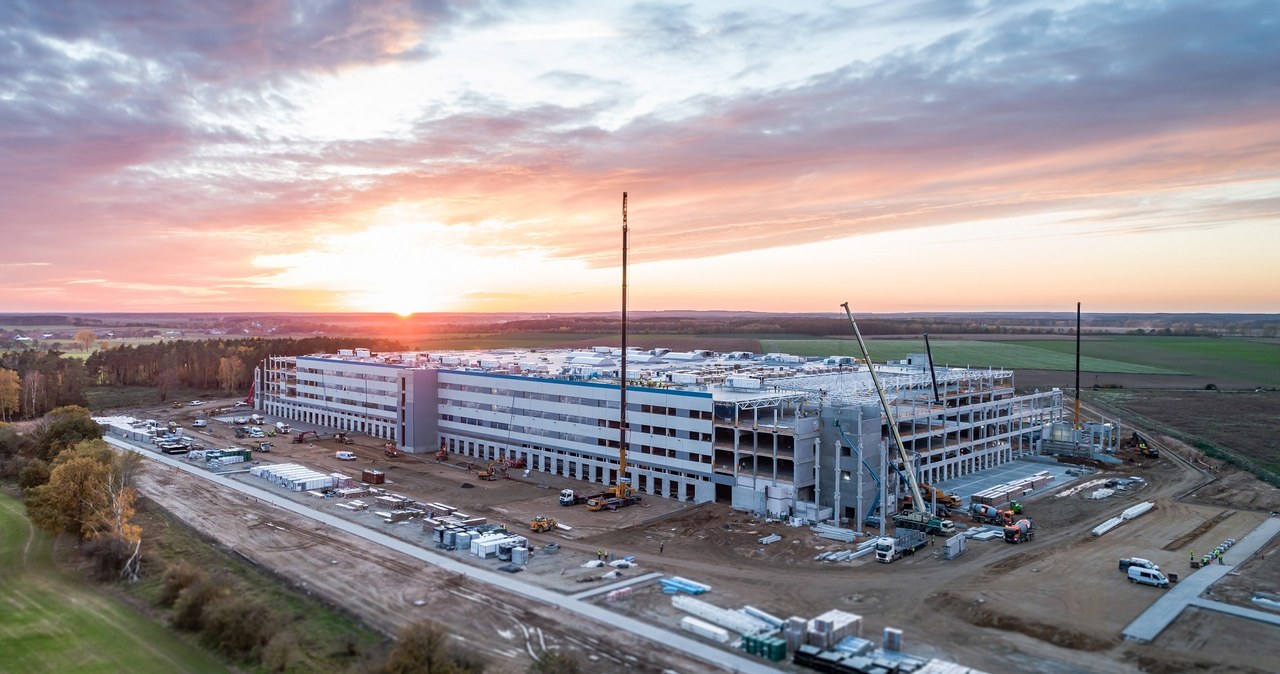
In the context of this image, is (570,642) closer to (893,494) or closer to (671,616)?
(671,616)

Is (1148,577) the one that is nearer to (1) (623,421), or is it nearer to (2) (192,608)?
(1) (623,421)

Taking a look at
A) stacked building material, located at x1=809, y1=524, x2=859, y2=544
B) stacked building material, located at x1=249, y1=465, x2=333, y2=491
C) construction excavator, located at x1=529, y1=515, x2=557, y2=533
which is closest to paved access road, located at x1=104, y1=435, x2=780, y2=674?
stacked building material, located at x1=249, y1=465, x2=333, y2=491

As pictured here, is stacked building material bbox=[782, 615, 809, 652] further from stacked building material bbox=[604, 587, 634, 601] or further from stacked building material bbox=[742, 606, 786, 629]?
stacked building material bbox=[604, 587, 634, 601]

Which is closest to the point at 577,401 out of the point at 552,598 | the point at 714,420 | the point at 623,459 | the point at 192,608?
the point at 623,459

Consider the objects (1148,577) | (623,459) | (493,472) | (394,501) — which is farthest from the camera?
(493,472)

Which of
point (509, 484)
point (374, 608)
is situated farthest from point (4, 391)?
point (374, 608)

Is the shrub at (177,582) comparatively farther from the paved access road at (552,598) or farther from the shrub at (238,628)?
the paved access road at (552,598)
